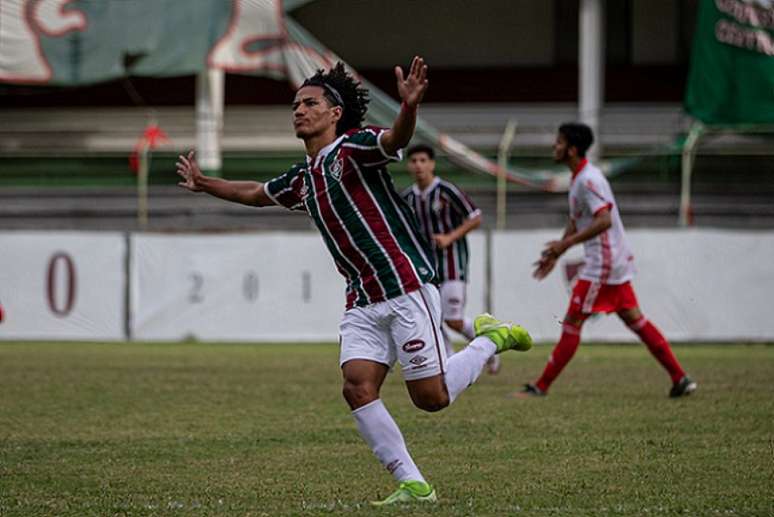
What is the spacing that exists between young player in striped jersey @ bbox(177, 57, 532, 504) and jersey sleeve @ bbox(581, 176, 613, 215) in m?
4.68

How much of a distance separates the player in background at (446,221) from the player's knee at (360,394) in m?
6.87

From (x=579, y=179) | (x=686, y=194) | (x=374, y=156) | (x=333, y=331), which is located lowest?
(x=333, y=331)

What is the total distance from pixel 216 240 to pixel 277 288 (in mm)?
1051

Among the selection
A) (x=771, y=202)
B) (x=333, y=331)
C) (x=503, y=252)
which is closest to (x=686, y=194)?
(x=771, y=202)

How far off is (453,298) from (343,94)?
693 centimetres

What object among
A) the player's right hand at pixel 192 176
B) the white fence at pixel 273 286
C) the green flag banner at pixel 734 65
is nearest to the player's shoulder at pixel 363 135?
the player's right hand at pixel 192 176

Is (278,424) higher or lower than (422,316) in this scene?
lower

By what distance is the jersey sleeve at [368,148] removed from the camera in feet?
21.4

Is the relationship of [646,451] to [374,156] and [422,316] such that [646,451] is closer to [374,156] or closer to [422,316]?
[422,316]

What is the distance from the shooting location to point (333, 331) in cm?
1972

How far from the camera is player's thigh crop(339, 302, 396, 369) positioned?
664 centimetres

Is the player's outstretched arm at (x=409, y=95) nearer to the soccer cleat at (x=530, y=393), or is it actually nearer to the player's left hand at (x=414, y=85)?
the player's left hand at (x=414, y=85)

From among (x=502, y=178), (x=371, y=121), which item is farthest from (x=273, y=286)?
(x=371, y=121)

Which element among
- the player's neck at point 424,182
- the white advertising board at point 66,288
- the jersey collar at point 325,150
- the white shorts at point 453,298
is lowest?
the white advertising board at point 66,288
